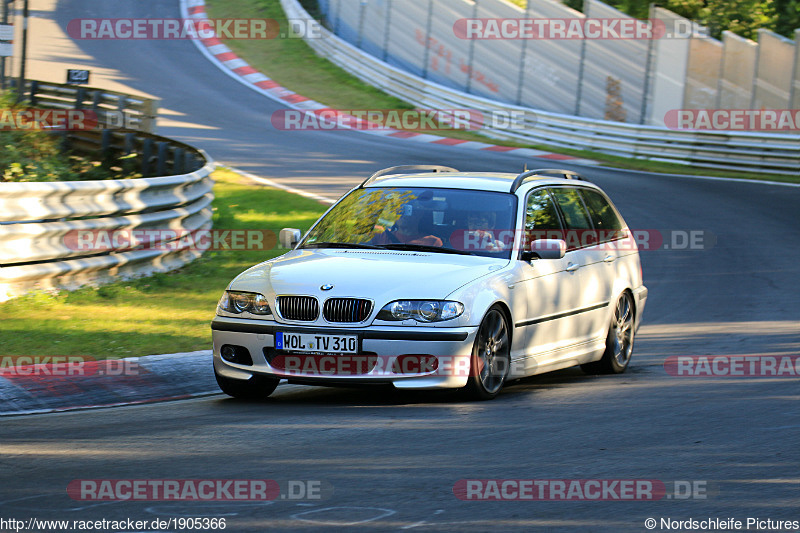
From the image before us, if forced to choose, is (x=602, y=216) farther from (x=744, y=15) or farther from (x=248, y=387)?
(x=744, y=15)

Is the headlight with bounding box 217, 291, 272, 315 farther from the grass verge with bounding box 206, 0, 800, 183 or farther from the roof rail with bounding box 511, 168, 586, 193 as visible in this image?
the grass verge with bounding box 206, 0, 800, 183

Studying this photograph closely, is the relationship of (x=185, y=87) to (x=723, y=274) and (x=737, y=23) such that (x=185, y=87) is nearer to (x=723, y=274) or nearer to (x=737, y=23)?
(x=737, y=23)

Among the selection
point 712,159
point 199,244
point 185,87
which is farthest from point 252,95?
point 199,244

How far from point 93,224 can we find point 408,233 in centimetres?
454

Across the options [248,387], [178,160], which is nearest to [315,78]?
[178,160]

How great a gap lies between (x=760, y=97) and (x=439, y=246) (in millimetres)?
21705

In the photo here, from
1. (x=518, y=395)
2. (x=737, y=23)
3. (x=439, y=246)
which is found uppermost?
(x=737, y=23)

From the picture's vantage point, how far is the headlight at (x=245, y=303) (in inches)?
293

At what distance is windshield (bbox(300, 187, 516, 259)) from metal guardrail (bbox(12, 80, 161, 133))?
11.6m

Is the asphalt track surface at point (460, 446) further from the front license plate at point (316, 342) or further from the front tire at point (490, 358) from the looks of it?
the front license plate at point (316, 342)

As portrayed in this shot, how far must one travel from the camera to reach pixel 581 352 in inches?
353

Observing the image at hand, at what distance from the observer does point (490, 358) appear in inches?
301

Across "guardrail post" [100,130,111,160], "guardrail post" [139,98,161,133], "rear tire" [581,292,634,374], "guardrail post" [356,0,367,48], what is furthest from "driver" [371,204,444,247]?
"guardrail post" [356,0,367,48]

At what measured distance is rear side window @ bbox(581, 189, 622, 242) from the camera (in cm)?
962
